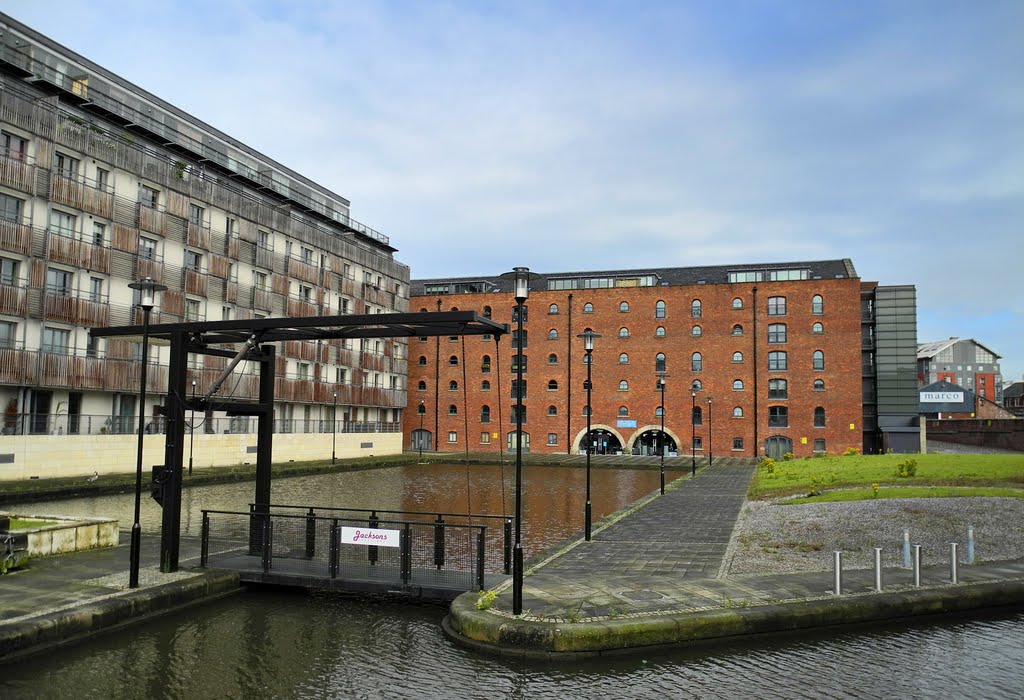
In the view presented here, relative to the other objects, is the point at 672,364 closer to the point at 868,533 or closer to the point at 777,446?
the point at 777,446

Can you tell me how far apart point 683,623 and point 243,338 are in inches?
375

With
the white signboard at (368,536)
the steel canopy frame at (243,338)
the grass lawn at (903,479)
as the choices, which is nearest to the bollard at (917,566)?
the steel canopy frame at (243,338)

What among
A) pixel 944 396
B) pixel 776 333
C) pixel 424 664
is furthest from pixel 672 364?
pixel 424 664

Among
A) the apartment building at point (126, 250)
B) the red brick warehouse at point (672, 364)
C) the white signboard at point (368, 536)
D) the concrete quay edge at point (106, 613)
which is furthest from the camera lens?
the red brick warehouse at point (672, 364)

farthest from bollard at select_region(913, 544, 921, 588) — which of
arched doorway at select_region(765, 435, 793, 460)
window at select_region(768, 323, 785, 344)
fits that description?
window at select_region(768, 323, 785, 344)

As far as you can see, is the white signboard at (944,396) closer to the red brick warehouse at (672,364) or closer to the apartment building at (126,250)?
the red brick warehouse at (672,364)

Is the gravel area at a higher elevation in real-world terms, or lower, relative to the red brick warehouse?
lower

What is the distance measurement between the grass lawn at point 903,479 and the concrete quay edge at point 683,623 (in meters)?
10.2

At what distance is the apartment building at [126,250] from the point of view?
30672mm

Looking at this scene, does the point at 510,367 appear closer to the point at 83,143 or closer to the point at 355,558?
the point at 83,143

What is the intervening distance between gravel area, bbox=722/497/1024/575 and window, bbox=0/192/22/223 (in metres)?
30.2

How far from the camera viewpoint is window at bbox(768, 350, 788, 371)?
57688 millimetres

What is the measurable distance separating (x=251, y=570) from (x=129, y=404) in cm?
2680

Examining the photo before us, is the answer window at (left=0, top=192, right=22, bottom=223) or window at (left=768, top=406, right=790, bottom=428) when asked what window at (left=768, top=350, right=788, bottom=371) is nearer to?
window at (left=768, top=406, right=790, bottom=428)
